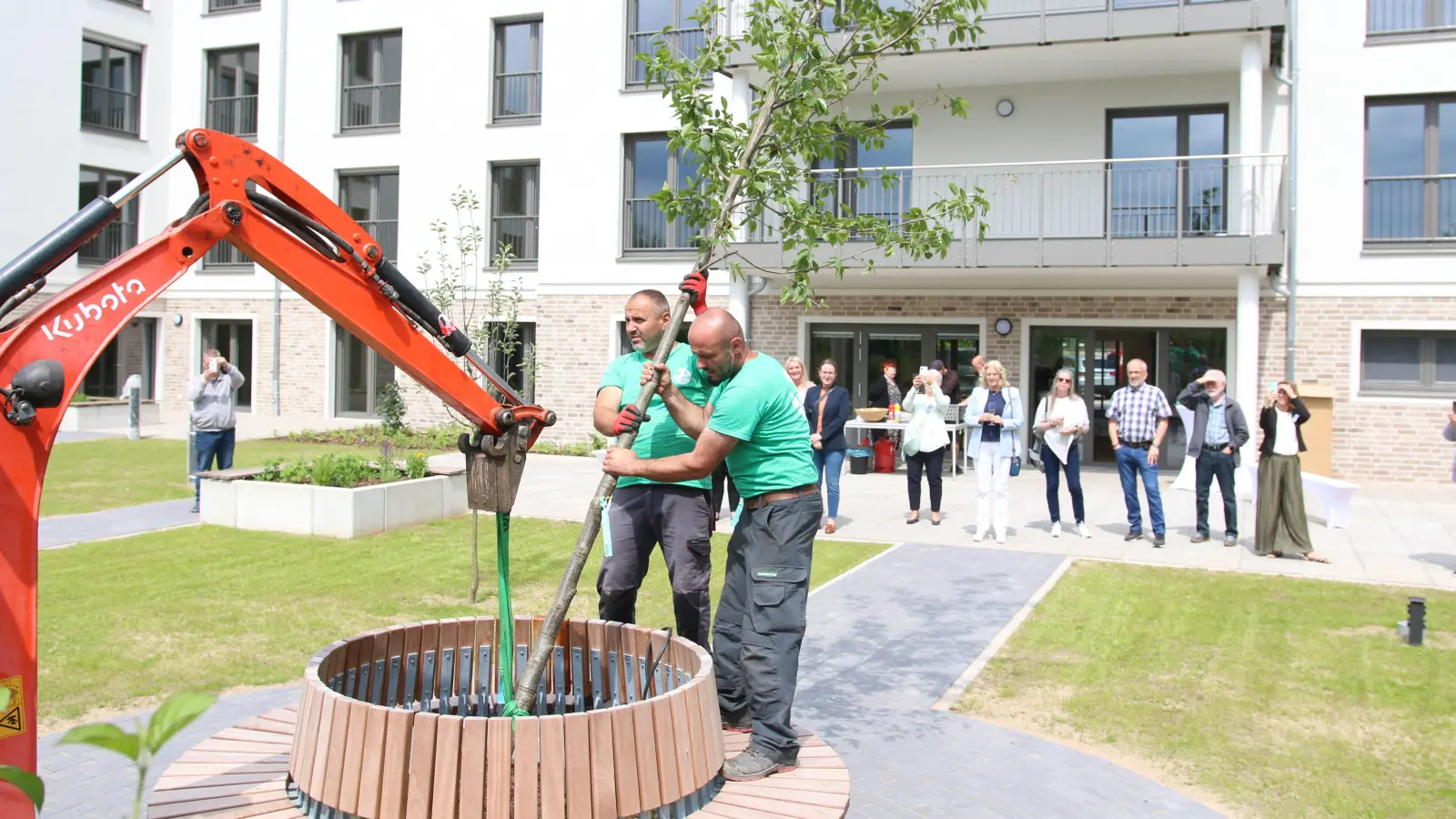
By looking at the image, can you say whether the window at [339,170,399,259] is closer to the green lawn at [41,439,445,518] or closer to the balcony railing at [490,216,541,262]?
the balcony railing at [490,216,541,262]

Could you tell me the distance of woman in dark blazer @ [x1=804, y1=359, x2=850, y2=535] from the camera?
11695mm

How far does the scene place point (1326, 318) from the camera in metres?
17.4

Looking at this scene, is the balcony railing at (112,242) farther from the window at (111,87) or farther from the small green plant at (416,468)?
the small green plant at (416,468)

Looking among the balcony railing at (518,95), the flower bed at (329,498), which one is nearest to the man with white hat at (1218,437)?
the flower bed at (329,498)

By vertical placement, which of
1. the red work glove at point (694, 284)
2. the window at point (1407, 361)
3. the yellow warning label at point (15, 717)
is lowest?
the yellow warning label at point (15, 717)

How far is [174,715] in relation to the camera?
1.34 metres

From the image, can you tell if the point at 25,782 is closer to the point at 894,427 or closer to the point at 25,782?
the point at 25,782

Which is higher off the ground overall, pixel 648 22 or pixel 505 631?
pixel 648 22

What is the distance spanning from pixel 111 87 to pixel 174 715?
31356 mm

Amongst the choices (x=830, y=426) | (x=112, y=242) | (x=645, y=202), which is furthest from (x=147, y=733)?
(x=112, y=242)

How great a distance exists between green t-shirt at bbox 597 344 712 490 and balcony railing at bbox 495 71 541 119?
19885mm

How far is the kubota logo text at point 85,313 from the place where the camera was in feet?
9.42

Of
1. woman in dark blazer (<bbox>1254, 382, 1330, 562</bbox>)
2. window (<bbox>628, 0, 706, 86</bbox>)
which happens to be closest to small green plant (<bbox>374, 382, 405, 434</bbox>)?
window (<bbox>628, 0, 706, 86</bbox>)

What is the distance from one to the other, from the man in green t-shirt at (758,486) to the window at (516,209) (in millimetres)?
20675
